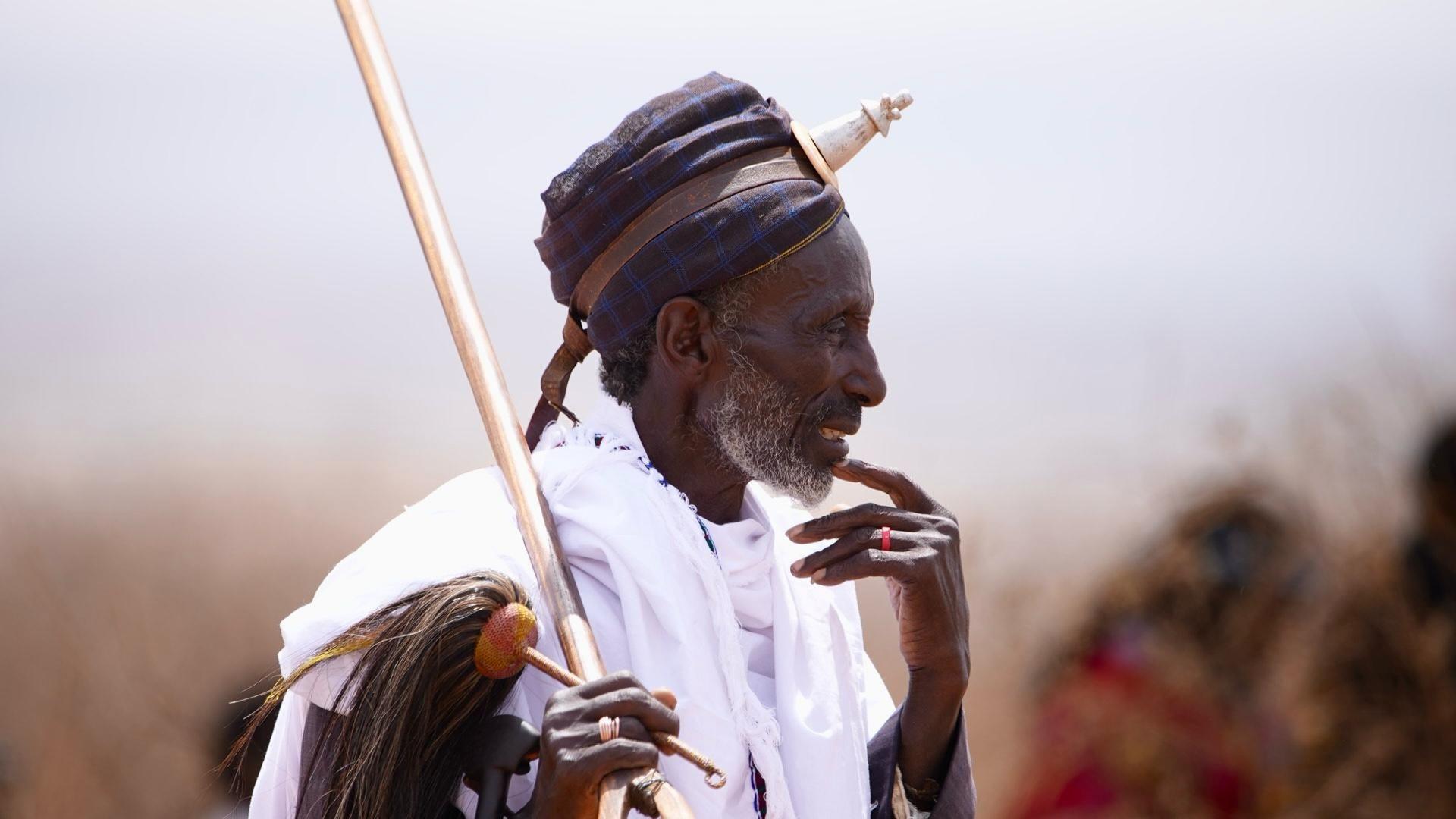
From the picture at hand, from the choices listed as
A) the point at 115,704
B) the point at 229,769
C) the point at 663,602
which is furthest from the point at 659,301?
the point at 115,704

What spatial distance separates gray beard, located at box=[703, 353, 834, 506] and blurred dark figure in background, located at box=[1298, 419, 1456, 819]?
4620 mm

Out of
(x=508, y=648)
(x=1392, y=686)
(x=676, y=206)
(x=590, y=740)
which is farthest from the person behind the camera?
(x=1392, y=686)

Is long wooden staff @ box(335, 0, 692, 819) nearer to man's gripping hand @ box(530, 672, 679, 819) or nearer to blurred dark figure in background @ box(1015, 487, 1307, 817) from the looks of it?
man's gripping hand @ box(530, 672, 679, 819)

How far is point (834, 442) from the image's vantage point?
258 centimetres

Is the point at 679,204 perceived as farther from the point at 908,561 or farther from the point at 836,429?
the point at 908,561

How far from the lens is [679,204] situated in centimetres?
256

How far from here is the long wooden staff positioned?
2205mm

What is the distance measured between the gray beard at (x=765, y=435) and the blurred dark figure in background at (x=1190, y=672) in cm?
401

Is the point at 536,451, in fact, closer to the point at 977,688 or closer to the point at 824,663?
the point at 824,663

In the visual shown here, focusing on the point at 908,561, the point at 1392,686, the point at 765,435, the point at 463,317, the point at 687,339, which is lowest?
the point at 1392,686

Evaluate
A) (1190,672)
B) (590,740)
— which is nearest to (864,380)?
(590,740)

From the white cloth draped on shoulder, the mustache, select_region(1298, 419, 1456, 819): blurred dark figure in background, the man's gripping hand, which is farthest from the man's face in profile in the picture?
select_region(1298, 419, 1456, 819): blurred dark figure in background

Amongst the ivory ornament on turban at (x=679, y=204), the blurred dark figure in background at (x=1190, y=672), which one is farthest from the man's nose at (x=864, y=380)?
the blurred dark figure in background at (x=1190, y=672)

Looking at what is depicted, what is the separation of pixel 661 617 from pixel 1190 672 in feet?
15.3
